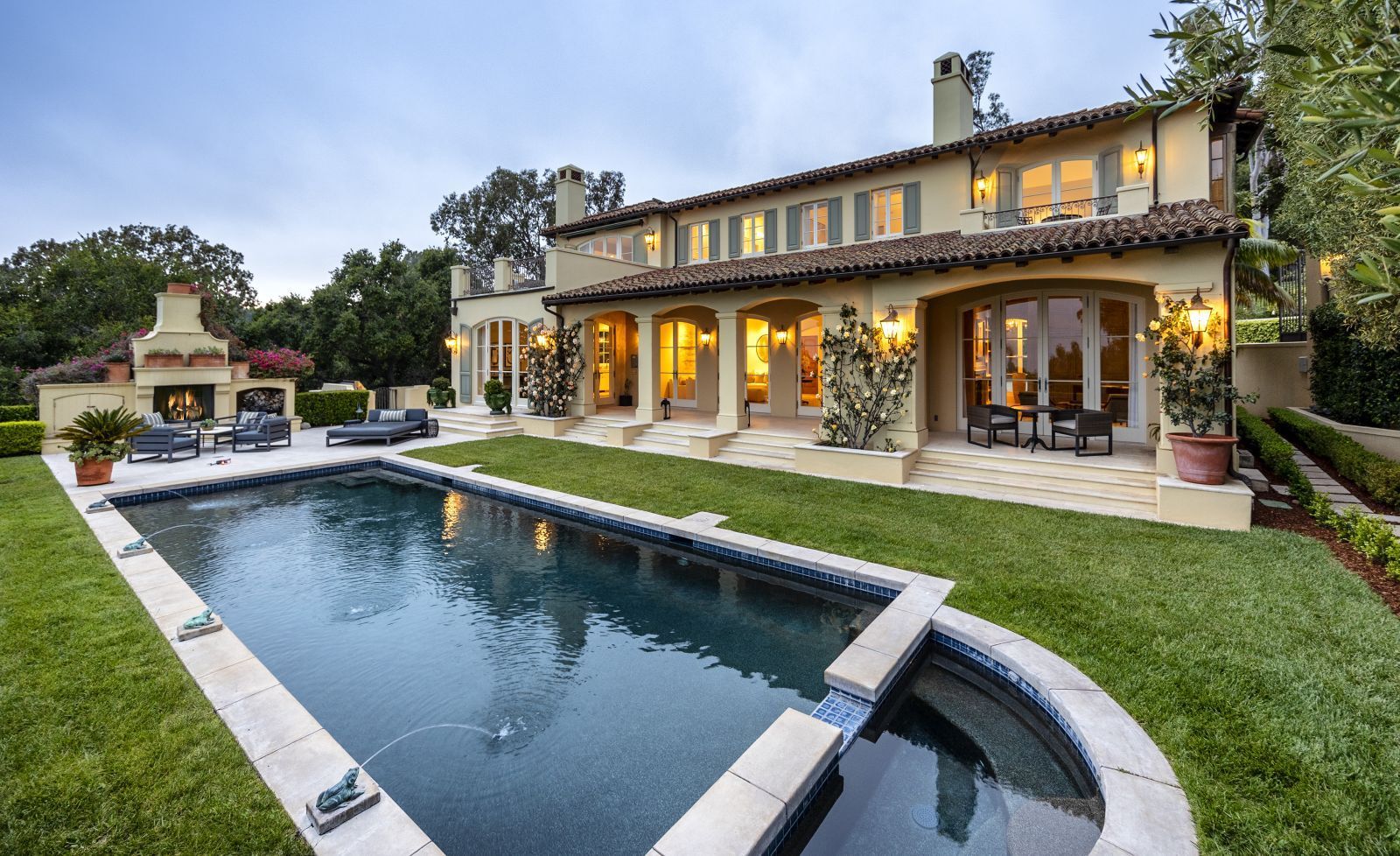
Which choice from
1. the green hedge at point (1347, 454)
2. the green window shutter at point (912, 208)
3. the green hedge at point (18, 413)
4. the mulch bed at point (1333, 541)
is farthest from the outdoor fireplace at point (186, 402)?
the green hedge at point (1347, 454)

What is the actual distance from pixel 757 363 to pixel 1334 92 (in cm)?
1430

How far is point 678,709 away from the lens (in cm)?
453

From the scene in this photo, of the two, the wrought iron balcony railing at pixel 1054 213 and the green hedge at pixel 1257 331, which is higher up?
the wrought iron balcony railing at pixel 1054 213

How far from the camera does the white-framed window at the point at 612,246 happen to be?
66.3 ft

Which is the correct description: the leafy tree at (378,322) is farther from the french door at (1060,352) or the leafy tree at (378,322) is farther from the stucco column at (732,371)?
the french door at (1060,352)

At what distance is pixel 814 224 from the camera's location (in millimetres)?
16078

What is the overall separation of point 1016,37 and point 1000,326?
1176 inches

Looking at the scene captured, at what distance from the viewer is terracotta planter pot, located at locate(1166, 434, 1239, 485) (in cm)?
806

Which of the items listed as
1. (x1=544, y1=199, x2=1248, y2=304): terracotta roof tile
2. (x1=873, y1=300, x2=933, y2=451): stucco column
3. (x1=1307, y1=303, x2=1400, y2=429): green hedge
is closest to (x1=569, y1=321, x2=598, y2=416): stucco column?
(x1=544, y1=199, x2=1248, y2=304): terracotta roof tile

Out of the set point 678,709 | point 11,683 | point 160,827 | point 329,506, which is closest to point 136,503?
point 329,506

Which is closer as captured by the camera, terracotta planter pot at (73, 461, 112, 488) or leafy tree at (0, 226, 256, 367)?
terracotta planter pot at (73, 461, 112, 488)

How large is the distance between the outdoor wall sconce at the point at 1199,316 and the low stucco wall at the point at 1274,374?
8.94 meters

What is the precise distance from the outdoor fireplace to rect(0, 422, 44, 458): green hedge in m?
2.42

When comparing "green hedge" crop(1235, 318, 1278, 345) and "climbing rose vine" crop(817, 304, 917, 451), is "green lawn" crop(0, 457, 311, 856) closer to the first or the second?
"climbing rose vine" crop(817, 304, 917, 451)
